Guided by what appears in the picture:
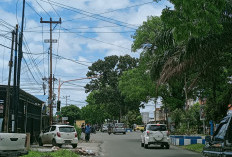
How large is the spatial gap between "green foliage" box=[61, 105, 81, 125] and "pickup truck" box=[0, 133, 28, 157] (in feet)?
339

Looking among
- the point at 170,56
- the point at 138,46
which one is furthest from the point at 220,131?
the point at 138,46

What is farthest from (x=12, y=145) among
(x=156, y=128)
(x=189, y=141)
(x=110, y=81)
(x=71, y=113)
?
(x=71, y=113)

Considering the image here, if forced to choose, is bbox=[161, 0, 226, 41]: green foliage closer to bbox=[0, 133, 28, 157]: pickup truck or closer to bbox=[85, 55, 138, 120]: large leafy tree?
bbox=[0, 133, 28, 157]: pickup truck

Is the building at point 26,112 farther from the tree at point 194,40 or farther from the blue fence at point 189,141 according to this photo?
the blue fence at point 189,141

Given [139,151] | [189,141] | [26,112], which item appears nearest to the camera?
[139,151]

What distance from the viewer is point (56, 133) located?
913 inches

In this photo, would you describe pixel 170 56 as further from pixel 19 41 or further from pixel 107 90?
pixel 107 90

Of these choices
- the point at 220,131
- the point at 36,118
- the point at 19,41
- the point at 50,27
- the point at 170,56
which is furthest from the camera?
the point at 50,27

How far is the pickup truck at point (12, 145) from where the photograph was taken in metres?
13.3

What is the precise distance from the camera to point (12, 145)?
13602 millimetres

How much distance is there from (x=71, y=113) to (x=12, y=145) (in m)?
105

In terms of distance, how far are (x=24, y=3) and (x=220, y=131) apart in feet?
56.2

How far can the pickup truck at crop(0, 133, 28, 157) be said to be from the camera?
1331cm

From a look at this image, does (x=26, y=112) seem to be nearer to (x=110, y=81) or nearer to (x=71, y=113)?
(x=110, y=81)
